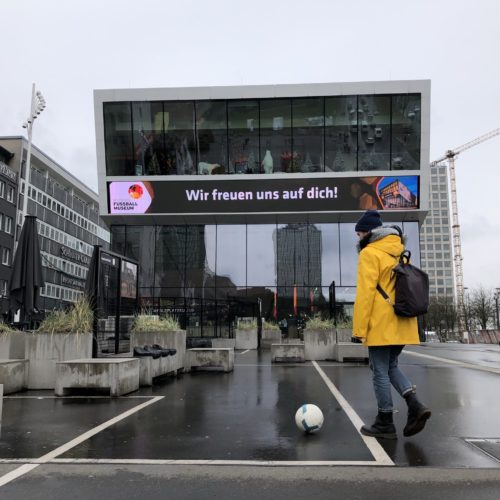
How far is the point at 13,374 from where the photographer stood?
896 cm

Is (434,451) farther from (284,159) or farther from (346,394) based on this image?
(284,159)

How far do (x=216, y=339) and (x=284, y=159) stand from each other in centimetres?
1455

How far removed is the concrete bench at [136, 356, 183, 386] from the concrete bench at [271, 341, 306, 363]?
168 inches

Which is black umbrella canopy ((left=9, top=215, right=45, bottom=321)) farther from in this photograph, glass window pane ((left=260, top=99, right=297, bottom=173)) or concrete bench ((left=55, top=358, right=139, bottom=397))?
glass window pane ((left=260, top=99, right=297, bottom=173))

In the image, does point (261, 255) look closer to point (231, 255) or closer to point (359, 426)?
point (231, 255)

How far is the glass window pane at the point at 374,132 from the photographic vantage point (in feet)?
100

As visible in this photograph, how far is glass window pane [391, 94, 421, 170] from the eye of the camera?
3031cm

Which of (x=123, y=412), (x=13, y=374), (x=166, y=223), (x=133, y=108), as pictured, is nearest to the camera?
(x=123, y=412)

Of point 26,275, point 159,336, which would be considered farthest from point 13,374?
point 159,336

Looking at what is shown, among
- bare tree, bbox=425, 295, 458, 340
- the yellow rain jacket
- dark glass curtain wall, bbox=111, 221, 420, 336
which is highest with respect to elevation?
dark glass curtain wall, bbox=111, 221, 420, 336

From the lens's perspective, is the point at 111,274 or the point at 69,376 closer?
the point at 69,376

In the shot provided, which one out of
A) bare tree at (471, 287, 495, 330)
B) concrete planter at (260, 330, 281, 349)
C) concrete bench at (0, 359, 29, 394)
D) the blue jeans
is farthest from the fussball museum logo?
bare tree at (471, 287, 495, 330)

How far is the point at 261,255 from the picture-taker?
33219mm

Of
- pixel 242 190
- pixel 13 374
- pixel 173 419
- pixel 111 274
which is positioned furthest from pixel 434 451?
pixel 242 190
